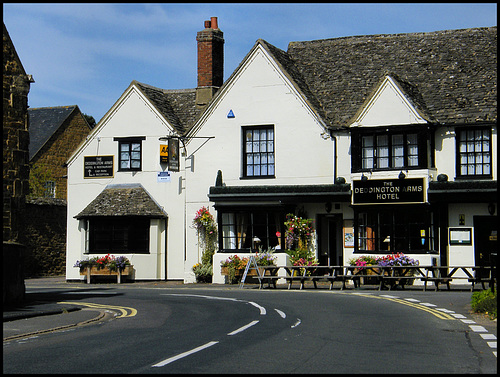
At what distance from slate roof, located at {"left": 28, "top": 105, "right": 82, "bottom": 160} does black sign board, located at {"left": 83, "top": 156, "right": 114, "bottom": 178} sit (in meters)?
13.3

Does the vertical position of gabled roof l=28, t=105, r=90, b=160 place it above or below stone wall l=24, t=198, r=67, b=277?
above

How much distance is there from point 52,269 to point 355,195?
59.3 feet

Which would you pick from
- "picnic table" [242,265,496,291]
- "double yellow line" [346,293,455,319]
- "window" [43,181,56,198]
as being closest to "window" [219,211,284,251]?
"picnic table" [242,265,496,291]

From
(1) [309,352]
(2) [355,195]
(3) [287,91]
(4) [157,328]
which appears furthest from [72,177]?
(1) [309,352]

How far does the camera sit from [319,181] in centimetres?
3278

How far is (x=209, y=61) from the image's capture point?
3716 cm

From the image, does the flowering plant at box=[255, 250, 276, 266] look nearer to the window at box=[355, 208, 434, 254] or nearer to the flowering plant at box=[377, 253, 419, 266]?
the window at box=[355, 208, 434, 254]

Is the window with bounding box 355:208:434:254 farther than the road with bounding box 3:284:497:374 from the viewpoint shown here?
Yes

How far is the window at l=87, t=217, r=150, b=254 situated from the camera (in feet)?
118

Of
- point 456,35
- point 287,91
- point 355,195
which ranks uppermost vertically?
point 456,35

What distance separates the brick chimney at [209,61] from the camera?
3678 cm

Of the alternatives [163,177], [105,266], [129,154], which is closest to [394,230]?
[163,177]

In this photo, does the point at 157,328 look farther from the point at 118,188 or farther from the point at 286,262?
the point at 118,188

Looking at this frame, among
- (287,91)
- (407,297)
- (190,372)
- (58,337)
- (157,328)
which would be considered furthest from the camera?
(287,91)
